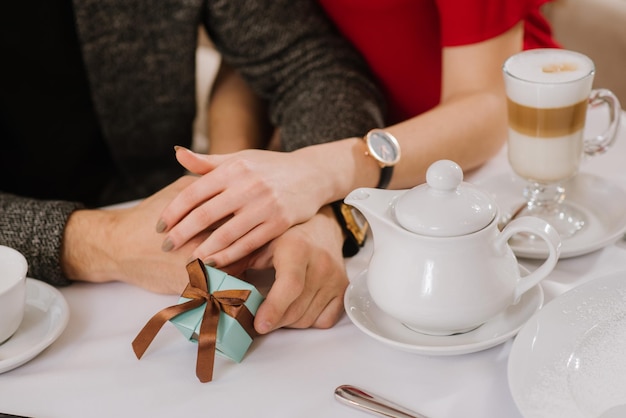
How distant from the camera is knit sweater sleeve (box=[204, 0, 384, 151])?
1286 mm

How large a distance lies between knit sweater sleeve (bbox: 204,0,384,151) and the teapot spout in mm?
521

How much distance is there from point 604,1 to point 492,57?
607mm

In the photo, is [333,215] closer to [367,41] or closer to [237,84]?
[367,41]

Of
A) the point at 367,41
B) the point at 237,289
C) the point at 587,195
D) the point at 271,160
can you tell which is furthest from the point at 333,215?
the point at 367,41

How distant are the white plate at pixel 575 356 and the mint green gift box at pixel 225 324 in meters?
0.26

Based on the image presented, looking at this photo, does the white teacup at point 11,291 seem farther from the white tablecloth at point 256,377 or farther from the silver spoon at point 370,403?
the silver spoon at point 370,403

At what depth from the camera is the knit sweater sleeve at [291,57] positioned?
1.29 metres

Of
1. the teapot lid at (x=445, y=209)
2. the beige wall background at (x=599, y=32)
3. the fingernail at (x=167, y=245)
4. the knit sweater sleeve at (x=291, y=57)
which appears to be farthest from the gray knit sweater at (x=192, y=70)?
the beige wall background at (x=599, y=32)

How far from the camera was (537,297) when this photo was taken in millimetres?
768

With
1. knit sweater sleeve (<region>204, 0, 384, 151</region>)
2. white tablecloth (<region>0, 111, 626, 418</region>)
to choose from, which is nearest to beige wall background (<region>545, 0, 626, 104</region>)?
knit sweater sleeve (<region>204, 0, 384, 151</region>)

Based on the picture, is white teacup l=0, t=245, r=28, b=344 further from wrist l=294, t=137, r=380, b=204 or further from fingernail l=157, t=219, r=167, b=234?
wrist l=294, t=137, r=380, b=204

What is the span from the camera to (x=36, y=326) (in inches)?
32.5

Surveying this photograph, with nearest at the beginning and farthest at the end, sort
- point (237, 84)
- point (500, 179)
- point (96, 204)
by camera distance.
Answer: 1. point (500, 179)
2. point (237, 84)
3. point (96, 204)

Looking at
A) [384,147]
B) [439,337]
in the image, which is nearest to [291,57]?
[384,147]
